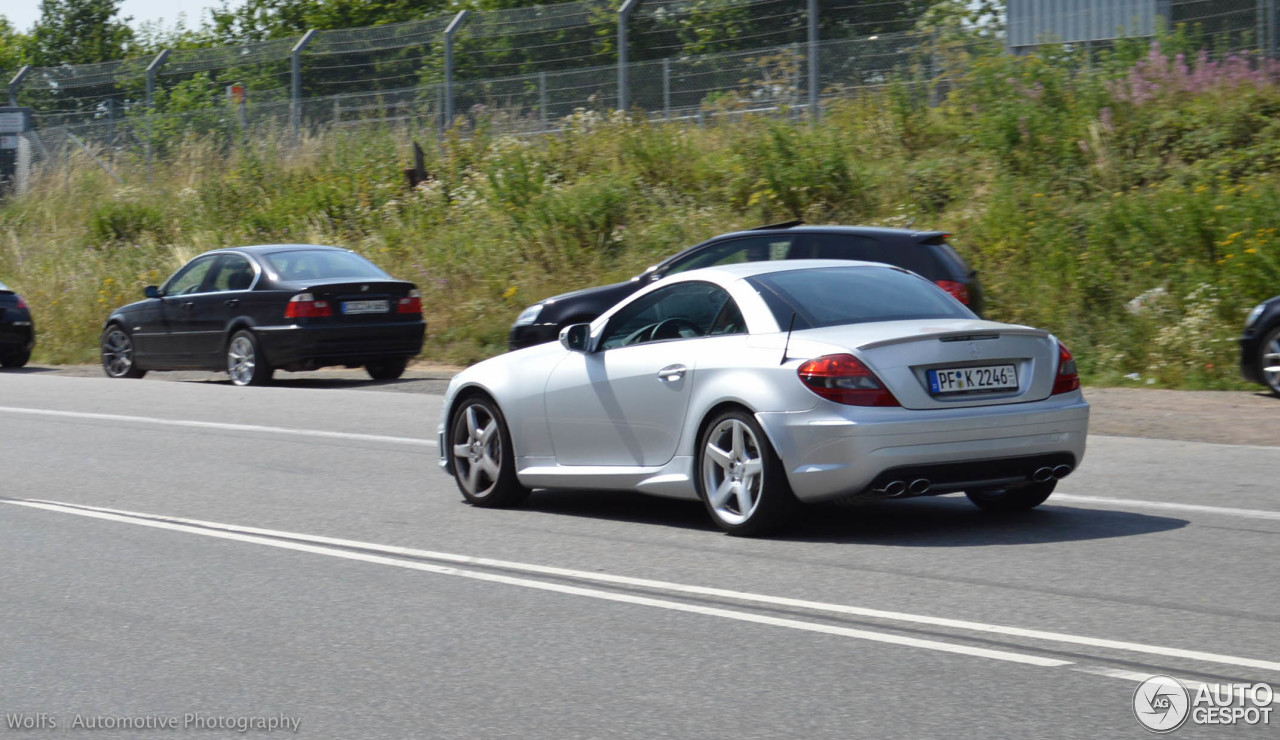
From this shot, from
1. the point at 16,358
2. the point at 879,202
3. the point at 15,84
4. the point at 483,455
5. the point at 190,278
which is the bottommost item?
the point at 16,358

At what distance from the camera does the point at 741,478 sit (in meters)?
7.71

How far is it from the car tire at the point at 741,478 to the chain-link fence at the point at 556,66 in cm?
1578

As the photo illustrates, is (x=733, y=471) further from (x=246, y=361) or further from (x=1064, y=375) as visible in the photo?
(x=246, y=361)

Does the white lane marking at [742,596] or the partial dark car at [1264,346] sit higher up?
the partial dark car at [1264,346]

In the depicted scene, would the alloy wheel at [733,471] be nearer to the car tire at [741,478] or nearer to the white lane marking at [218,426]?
the car tire at [741,478]

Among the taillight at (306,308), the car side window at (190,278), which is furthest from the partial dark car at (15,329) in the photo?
the taillight at (306,308)

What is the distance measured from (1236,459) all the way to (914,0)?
48.1 ft

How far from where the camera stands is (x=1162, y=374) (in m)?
15.4

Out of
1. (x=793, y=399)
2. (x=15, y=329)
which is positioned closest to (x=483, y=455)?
(x=793, y=399)

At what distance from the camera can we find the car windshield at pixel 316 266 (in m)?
18.2

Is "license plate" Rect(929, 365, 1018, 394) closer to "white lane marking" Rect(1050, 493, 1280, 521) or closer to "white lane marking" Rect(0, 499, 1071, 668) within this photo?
"white lane marking" Rect(1050, 493, 1280, 521)

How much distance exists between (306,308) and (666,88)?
10.7m

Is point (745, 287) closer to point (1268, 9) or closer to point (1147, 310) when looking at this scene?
point (1147, 310)

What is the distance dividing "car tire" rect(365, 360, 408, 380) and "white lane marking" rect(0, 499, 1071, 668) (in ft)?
30.6
